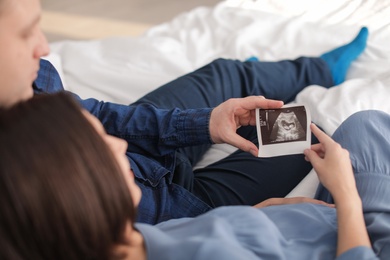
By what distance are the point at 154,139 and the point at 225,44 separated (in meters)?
0.71

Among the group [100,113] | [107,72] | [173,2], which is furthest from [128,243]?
[173,2]

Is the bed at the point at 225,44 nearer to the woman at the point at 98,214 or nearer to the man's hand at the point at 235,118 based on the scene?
the man's hand at the point at 235,118

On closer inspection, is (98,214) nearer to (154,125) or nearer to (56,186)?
(56,186)

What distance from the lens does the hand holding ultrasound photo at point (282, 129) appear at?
1.12 m

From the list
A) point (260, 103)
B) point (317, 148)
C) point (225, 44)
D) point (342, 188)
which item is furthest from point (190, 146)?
point (225, 44)

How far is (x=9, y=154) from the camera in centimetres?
67

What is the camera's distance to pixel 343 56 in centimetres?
158

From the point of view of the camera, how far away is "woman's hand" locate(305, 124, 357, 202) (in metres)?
0.95

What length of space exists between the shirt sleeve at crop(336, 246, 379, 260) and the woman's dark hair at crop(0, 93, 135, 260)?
39 cm

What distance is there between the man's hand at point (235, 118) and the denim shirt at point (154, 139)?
0.02 metres

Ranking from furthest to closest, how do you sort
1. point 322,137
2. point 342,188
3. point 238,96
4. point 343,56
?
point 343,56 → point 238,96 → point 322,137 → point 342,188

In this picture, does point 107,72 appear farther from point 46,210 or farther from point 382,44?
point 46,210

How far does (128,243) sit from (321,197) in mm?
544

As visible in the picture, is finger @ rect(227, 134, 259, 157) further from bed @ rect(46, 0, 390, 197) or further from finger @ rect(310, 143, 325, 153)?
bed @ rect(46, 0, 390, 197)
